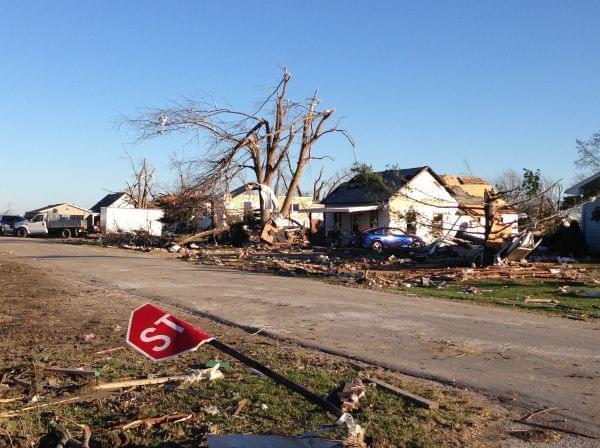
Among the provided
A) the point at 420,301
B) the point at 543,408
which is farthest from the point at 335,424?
the point at 420,301

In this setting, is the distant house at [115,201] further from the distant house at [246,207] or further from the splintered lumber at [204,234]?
the splintered lumber at [204,234]

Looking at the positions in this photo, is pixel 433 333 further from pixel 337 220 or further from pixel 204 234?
pixel 337 220

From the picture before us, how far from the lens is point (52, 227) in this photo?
57.6 m

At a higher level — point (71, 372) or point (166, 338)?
point (166, 338)

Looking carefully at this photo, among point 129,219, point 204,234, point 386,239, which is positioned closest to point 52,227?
point 129,219

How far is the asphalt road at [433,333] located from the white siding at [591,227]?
1766cm

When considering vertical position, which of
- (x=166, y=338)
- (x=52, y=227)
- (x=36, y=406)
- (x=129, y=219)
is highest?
(x=129, y=219)

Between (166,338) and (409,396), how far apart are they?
337cm

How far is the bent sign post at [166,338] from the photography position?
13.4 ft

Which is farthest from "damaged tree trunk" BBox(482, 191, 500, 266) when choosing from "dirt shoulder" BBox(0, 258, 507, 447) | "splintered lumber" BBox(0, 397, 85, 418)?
"splintered lumber" BBox(0, 397, 85, 418)

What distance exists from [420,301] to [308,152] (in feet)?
98.7

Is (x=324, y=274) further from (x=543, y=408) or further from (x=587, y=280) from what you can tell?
(x=543, y=408)

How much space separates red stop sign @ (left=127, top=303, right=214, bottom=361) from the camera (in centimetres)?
407

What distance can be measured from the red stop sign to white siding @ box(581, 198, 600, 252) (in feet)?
99.2
